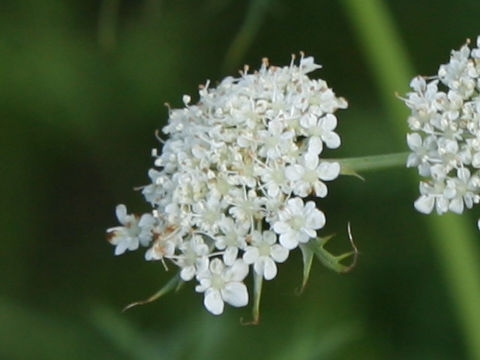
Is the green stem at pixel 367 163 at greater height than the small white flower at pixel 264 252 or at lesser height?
greater

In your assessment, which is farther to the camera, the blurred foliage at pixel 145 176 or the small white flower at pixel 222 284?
the blurred foliage at pixel 145 176

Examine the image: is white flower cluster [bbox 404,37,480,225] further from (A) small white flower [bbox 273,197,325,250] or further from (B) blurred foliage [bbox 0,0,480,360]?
(B) blurred foliage [bbox 0,0,480,360]

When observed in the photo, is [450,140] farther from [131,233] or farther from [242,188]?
[131,233]

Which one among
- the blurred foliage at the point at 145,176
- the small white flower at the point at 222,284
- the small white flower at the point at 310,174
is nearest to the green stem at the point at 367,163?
the small white flower at the point at 310,174

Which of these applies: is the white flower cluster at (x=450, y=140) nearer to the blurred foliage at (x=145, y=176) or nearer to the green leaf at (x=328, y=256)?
the green leaf at (x=328, y=256)

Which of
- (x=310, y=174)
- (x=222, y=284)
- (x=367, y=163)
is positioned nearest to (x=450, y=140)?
(x=367, y=163)

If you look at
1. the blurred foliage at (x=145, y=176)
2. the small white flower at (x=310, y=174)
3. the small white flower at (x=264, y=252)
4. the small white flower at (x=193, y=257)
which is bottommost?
the small white flower at (x=264, y=252)

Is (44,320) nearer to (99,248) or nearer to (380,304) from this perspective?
(99,248)
